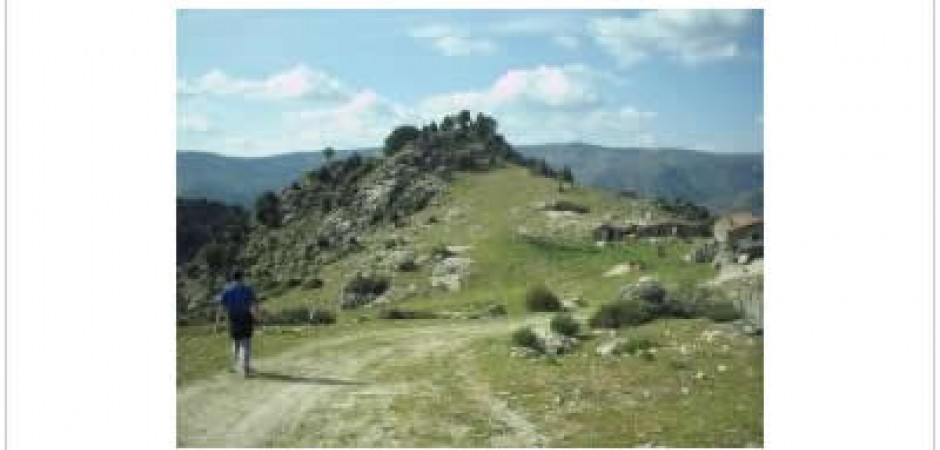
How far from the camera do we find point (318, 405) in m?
23.9

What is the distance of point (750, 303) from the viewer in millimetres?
34469

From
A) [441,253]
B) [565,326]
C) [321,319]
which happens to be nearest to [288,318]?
[321,319]

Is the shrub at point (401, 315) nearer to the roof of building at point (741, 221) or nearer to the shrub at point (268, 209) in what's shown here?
the roof of building at point (741, 221)

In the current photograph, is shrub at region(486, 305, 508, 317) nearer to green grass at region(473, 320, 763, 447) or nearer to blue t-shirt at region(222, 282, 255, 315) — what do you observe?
green grass at region(473, 320, 763, 447)

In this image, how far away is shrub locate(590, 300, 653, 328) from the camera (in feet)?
118

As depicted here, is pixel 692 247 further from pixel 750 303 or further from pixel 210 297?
pixel 210 297

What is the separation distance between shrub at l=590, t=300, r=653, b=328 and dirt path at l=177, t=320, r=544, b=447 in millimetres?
6593

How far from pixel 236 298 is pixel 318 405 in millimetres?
4284

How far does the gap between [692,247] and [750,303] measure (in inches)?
1292

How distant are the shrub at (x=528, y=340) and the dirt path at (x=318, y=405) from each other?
1903 millimetres

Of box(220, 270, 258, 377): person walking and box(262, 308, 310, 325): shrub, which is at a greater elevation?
box(220, 270, 258, 377): person walking

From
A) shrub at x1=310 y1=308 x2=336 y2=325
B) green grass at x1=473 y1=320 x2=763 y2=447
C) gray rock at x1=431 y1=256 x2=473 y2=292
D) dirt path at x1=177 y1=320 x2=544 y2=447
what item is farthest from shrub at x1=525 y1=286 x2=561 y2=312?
gray rock at x1=431 y1=256 x2=473 y2=292

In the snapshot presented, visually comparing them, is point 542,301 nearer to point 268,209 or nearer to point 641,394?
point 641,394
